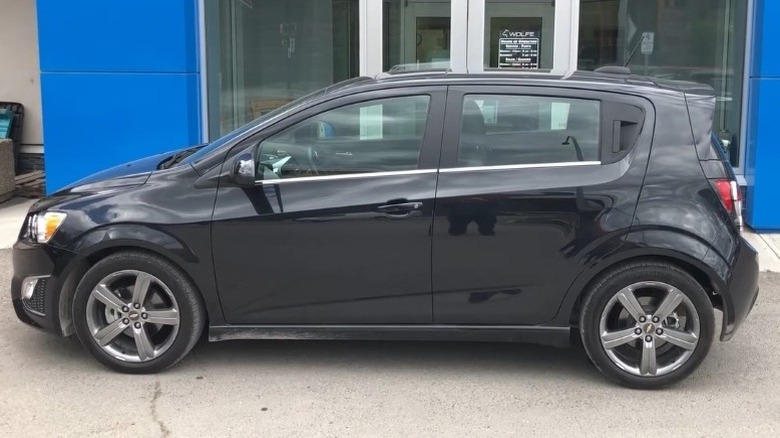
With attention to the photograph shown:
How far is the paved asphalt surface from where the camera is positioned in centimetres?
404

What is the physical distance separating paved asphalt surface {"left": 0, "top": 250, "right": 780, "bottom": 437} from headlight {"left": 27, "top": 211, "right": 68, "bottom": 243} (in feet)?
2.58

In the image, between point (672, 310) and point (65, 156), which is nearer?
point (672, 310)

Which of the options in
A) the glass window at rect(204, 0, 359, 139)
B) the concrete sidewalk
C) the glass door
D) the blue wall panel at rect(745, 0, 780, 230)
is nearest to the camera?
the concrete sidewalk

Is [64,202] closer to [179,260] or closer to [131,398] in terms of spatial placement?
[179,260]

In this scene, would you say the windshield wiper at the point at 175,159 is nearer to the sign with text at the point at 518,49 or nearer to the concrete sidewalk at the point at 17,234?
the concrete sidewalk at the point at 17,234

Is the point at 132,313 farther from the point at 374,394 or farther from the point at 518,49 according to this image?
the point at 518,49

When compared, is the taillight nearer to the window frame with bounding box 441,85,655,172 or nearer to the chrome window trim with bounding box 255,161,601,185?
the window frame with bounding box 441,85,655,172

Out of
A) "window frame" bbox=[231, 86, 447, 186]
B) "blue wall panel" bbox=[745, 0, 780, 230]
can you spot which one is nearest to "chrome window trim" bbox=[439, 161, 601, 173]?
"window frame" bbox=[231, 86, 447, 186]

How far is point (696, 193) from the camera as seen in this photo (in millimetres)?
4332

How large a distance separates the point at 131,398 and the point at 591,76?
3088 mm

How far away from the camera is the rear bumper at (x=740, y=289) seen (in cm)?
437

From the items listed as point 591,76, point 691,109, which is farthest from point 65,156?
point 691,109

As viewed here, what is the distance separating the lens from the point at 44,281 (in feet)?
15.0

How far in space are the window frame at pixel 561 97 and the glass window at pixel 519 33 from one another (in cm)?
475
